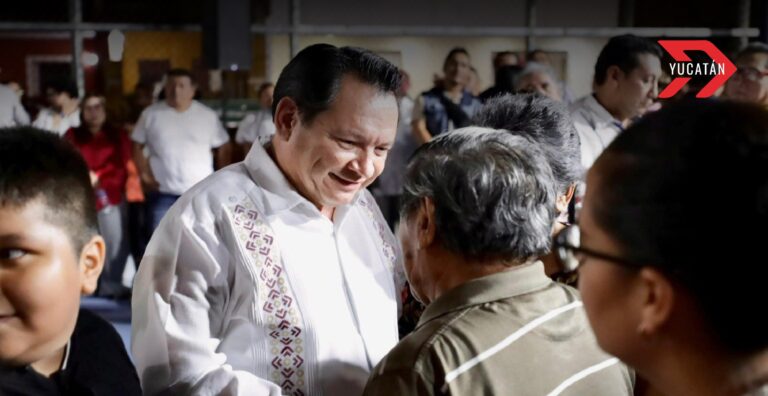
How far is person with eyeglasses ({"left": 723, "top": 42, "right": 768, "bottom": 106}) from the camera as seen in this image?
2.71 m

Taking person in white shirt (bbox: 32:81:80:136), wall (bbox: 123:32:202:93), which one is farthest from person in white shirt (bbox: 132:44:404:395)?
wall (bbox: 123:32:202:93)

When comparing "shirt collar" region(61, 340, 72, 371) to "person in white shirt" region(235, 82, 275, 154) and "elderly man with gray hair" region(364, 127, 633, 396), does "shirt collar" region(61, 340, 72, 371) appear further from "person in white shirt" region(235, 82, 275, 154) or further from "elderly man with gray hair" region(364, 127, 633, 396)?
"person in white shirt" region(235, 82, 275, 154)

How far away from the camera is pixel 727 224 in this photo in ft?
3.03

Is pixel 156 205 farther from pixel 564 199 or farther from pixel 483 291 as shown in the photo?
pixel 483 291

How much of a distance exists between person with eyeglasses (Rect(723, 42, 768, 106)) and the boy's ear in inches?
70.4

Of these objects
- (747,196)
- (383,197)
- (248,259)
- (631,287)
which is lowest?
(383,197)

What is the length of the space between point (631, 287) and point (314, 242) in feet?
2.77

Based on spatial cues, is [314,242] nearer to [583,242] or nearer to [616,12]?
[583,242]

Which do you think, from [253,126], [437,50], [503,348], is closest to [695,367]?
[503,348]

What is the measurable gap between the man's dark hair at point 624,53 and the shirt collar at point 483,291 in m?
2.29

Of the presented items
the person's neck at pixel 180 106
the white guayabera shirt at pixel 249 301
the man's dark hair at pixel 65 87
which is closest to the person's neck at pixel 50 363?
the white guayabera shirt at pixel 249 301

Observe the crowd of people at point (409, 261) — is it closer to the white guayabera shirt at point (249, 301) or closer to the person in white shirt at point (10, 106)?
the white guayabera shirt at point (249, 301)

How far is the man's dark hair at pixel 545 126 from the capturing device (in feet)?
6.58

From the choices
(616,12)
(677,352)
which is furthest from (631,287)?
(616,12)
